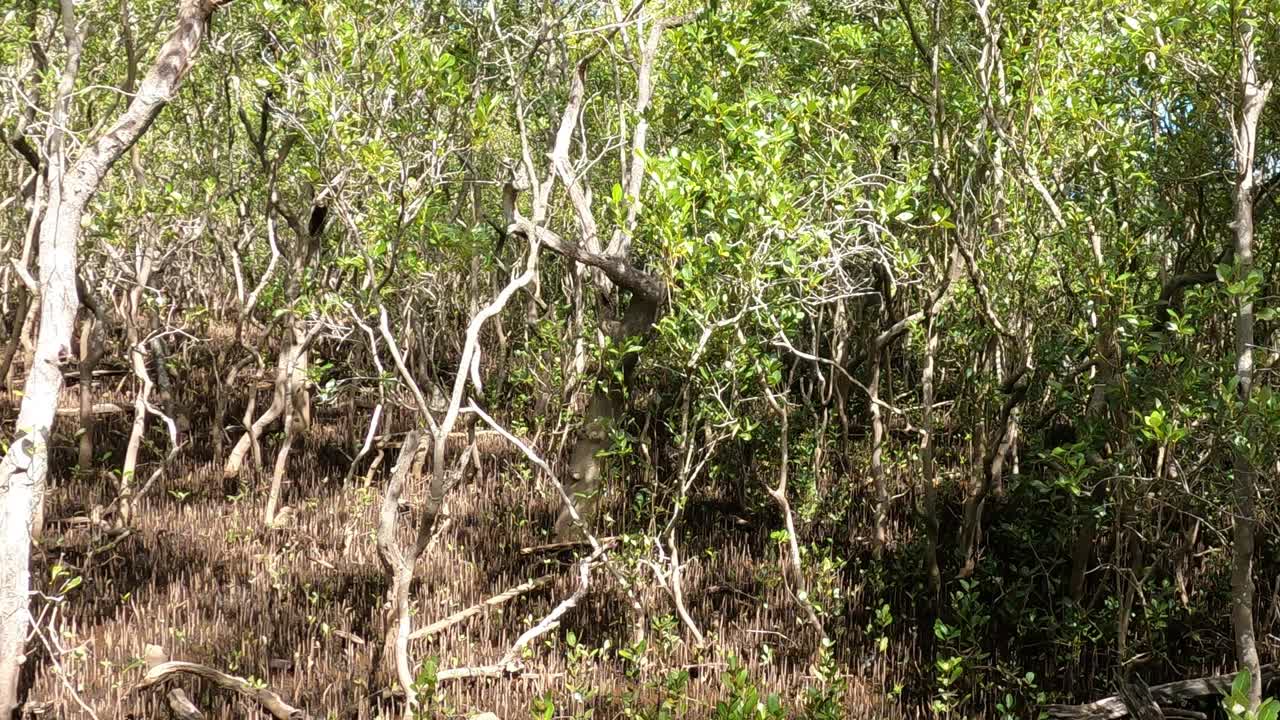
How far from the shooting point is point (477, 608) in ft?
17.7

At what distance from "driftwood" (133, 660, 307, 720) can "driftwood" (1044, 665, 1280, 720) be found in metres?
3.04

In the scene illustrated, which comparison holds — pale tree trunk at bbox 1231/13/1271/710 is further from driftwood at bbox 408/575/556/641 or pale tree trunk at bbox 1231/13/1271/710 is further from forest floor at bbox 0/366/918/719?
driftwood at bbox 408/575/556/641

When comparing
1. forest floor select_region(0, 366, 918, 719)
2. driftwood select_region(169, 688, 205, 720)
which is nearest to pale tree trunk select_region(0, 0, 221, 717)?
forest floor select_region(0, 366, 918, 719)

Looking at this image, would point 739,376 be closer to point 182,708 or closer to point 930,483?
point 930,483

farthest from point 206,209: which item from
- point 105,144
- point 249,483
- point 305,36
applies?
point 105,144

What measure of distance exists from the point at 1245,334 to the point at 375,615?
4029mm

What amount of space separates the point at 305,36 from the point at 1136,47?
11.0ft

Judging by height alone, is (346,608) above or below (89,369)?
below

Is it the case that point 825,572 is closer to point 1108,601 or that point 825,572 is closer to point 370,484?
point 1108,601

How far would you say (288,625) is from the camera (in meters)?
5.39

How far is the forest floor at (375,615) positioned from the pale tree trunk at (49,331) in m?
0.22

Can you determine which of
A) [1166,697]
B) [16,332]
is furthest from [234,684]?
[16,332]

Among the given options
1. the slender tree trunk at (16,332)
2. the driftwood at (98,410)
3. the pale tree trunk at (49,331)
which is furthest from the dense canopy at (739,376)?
the slender tree trunk at (16,332)

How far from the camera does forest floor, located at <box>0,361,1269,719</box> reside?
15.1 feet
